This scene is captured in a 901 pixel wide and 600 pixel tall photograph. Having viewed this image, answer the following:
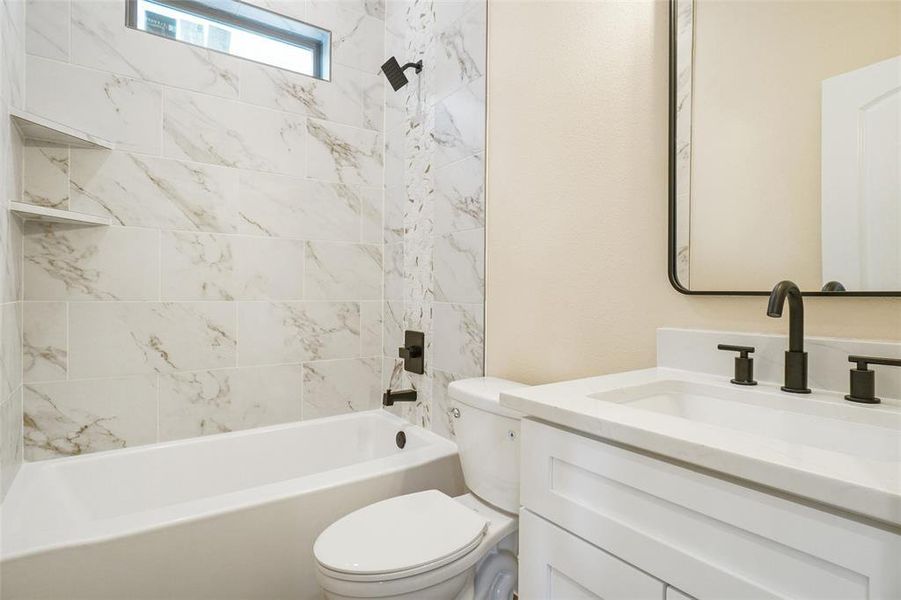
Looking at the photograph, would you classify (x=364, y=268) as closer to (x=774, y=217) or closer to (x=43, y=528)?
(x=43, y=528)

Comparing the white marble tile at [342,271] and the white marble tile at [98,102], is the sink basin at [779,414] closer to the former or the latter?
the white marble tile at [342,271]

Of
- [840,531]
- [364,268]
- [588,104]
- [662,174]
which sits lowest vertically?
[840,531]

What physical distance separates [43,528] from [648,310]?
5.57 ft

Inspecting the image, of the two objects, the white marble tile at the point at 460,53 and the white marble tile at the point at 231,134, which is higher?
the white marble tile at the point at 460,53

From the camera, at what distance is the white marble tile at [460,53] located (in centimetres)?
176

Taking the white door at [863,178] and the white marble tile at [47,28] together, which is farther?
the white marble tile at [47,28]

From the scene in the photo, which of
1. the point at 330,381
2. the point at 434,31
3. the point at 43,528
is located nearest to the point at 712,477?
the point at 43,528

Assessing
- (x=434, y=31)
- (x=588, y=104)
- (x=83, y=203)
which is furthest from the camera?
(x=434, y=31)

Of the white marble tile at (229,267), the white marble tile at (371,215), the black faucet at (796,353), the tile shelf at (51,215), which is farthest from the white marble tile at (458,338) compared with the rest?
the tile shelf at (51,215)

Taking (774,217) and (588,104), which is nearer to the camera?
(774,217)

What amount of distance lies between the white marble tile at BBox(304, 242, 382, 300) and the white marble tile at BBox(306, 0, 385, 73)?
93 centimetres

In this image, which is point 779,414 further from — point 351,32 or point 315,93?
point 351,32

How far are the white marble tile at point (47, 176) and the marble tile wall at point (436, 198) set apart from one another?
1.30 metres

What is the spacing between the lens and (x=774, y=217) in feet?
3.20
